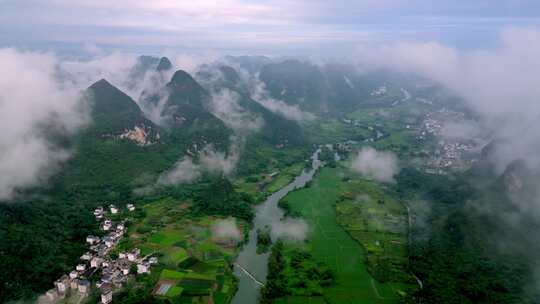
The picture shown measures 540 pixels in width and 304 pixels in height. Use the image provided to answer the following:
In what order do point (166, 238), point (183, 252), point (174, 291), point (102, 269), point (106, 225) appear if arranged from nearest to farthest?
point (174, 291) → point (102, 269) → point (183, 252) → point (166, 238) → point (106, 225)

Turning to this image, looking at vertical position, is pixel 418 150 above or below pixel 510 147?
below

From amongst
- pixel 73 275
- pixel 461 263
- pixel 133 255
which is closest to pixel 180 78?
pixel 133 255

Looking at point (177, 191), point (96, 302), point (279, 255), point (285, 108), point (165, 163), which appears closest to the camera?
point (96, 302)

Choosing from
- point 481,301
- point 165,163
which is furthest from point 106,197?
point 481,301

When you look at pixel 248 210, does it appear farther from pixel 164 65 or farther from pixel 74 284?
pixel 164 65

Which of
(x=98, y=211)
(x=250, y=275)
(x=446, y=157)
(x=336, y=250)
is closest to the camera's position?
(x=250, y=275)

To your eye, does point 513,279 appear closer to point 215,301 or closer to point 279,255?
point 279,255

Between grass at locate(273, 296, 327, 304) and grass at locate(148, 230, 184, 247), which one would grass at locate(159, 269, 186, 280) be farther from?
grass at locate(273, 296, 327, 304)
